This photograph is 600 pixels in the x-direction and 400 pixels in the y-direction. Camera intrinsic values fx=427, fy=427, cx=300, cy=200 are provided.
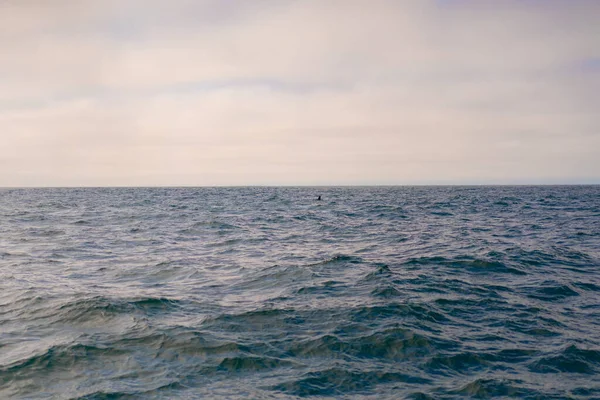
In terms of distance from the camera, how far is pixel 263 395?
316 inches

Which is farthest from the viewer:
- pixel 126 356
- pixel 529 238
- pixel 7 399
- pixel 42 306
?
pixel 529 238

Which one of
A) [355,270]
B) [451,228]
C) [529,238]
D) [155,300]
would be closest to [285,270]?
[355,270]

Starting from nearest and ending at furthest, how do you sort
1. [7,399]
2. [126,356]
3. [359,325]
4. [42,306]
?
[7,399]
[126,356]
[359,325]
[42,306]

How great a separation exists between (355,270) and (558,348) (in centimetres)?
932

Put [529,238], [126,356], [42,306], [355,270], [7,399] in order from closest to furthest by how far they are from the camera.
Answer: [7,399] < [126,356] < [42,306] < [355,270] < [529,238]

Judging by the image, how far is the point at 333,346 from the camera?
10266mm

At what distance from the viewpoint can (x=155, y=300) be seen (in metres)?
14.0

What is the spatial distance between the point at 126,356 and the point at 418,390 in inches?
253

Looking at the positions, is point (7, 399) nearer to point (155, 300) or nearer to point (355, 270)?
point (155, 300)

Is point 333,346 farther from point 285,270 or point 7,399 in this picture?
point 285,270

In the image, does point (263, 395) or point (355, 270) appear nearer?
point (263, 395)

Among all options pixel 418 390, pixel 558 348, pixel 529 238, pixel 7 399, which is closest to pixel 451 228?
pixel 529 238

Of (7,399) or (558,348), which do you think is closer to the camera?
(7,399)

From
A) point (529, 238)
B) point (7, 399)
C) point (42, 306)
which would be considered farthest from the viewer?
point (529, 238)
